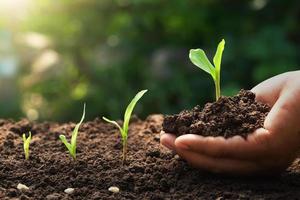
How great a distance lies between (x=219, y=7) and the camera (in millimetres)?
4227

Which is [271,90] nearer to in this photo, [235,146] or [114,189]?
[235,146]

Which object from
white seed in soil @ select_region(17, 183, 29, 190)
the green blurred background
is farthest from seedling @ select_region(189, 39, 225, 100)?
the green blurred background

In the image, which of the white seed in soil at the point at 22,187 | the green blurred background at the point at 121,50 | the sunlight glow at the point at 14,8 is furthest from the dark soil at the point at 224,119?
the sunlight glow at the point at 14,8

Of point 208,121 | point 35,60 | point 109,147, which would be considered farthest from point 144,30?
point 208,121

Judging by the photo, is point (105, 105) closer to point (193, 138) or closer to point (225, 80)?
point (225, 80)

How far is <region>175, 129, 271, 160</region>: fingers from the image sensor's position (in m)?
1.47

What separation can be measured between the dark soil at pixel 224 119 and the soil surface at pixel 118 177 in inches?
4.6

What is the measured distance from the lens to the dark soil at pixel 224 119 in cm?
153

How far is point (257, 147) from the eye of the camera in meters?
1.47

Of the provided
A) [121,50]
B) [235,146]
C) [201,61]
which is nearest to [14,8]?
[121,50]

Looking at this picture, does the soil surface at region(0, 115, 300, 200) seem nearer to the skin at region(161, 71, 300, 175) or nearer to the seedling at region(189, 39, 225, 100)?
the skin at region(161, 71, 300, 175)

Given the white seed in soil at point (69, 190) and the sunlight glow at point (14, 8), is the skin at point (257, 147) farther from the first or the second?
the sunlight glow at point (14, 8)

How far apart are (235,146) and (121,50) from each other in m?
2.89

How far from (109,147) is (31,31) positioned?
111 inches
